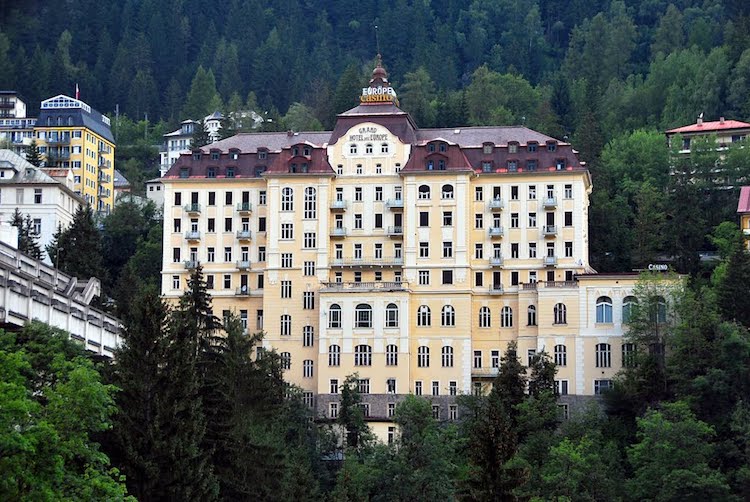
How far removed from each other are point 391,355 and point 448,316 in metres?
4.62

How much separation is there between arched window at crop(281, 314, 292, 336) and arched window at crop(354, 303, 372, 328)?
4.58 meters

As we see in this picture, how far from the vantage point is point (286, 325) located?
358ft

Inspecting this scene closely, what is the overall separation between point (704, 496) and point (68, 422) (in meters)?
58.2

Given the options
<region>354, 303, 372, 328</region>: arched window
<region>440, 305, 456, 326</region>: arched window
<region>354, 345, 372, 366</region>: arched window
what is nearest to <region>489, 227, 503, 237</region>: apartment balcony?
<region>440, 305, 456, 326</region>: arched window

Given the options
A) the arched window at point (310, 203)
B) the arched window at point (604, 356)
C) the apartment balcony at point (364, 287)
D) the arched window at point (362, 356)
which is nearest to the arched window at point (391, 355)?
the arched window at point (362, 356)

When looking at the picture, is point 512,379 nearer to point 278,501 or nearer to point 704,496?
point 704,496

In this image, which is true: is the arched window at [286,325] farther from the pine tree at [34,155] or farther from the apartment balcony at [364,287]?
the pine tree at [34,155]

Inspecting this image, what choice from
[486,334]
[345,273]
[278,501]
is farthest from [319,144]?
[278,501]

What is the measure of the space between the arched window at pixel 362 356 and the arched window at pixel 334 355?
107cm

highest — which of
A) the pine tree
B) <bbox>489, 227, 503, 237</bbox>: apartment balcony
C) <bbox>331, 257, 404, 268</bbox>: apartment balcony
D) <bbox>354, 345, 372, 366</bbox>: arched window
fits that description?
the pine tree

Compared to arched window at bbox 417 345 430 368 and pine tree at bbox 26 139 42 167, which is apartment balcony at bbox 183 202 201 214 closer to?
arched window at bbox 417 345 430 368

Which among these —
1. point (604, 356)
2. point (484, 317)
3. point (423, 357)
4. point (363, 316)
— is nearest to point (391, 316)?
point (363, 316)

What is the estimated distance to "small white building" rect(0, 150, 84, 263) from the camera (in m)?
135

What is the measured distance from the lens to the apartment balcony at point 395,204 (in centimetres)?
11150
